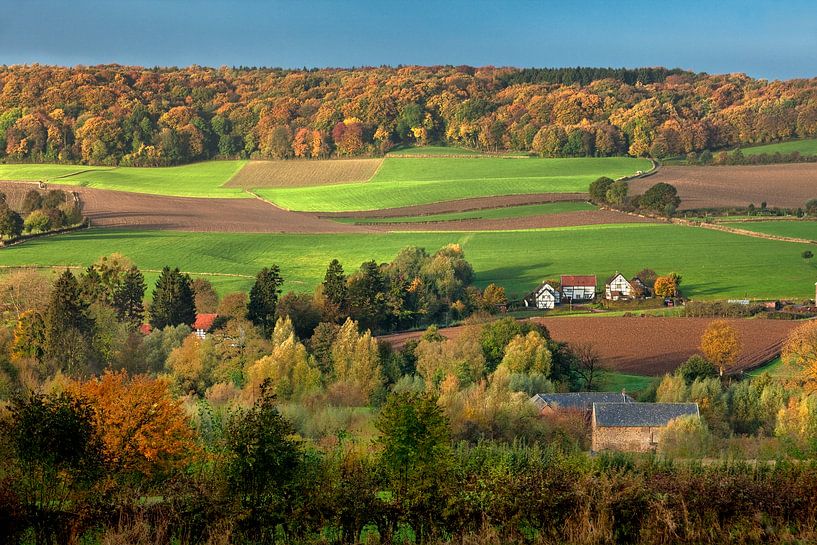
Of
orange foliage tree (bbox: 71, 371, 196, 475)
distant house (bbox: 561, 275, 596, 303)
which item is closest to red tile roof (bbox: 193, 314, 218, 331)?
distant house (bbox: 561, 275, 596, 303)

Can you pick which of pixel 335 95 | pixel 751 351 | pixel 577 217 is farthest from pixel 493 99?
pixel 751 351

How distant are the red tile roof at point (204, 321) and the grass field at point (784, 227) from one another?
4378 cm

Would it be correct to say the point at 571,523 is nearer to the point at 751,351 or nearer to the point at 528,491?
the point at 528,491

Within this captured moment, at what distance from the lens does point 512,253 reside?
7881 centimetres

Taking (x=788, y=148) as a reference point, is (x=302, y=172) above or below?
below

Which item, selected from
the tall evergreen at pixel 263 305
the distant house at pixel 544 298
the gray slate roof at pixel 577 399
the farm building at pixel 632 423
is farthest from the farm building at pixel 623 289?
the farm building at pixel 632 423

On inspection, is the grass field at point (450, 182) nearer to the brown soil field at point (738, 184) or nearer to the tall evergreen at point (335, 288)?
the brown soil field at point (738, 184)

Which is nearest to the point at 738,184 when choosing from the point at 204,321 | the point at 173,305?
the point at 204,321

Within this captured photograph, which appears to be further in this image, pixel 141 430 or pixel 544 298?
pixel 544 298

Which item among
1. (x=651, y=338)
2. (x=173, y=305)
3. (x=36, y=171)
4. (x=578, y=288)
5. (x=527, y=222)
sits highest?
(x=36, y=171)

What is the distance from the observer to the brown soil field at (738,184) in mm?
95188

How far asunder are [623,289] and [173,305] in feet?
85.9

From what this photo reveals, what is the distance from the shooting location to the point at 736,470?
22875 mm

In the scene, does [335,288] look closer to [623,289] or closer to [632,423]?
[623,289]
